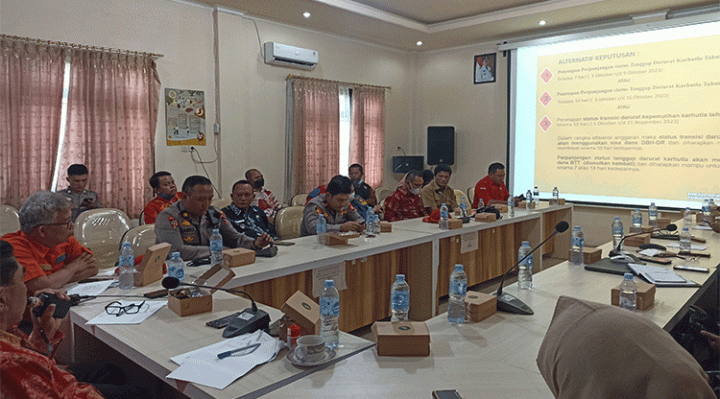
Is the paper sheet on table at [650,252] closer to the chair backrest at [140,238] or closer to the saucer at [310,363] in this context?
the saucer at [310,363]

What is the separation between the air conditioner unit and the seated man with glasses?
4421 millimetres

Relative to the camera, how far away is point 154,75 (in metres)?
5.25

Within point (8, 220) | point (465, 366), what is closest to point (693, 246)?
point (465, 366)

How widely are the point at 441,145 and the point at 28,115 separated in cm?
549

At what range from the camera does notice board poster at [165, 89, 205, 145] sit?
18.0 ft

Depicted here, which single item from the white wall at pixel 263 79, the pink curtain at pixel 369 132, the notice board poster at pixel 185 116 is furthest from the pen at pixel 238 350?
the pink curtain at pixel 369 132

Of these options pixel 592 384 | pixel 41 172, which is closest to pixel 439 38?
pixel 41 172

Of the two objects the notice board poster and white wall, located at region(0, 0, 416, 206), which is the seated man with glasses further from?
the notice board poster

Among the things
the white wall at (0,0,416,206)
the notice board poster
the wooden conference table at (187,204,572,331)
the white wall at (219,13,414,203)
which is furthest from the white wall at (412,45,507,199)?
the notice board poster

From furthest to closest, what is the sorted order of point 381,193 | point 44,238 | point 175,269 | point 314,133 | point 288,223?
point 381,193, point 314,133, point 288,223, point 175,269, point 44,238

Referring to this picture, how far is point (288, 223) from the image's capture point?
13.9 feet

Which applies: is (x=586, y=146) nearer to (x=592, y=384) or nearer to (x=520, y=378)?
(x=520, y=378)

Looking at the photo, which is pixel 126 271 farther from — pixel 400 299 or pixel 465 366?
pixel 465 366

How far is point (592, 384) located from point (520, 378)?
0.75 meters
